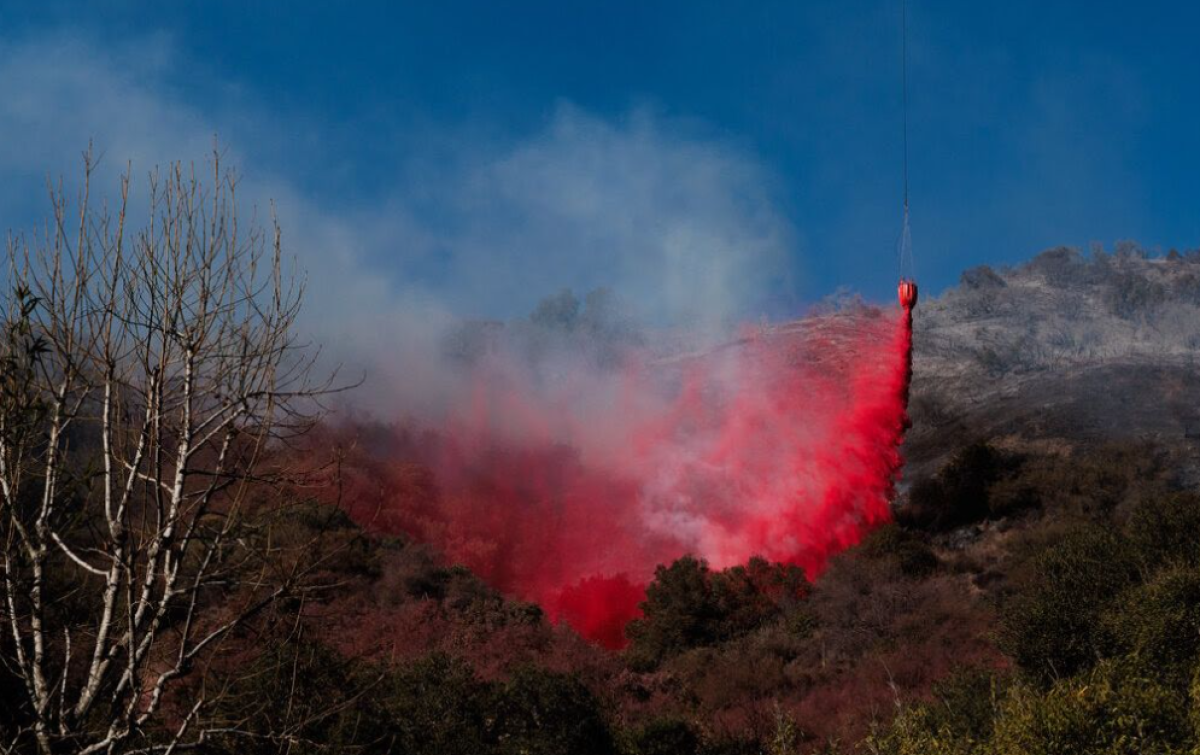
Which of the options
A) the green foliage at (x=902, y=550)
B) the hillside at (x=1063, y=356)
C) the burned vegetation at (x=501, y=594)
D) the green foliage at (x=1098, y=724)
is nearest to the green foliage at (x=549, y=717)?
the burned vegetation at (x=501, y=594)

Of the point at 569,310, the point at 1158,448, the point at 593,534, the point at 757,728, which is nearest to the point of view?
the point at 757,728

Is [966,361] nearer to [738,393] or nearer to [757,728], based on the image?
[738,393]

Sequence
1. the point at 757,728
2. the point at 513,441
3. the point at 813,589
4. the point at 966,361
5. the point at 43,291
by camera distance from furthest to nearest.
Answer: the point at 966,361, the point at 513,441, the point at 813,589, the point at 757,728, the point at 43,291

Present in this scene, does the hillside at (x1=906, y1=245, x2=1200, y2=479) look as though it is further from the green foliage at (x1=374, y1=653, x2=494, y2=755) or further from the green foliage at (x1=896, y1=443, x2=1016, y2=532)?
the green foliage at (x1=374, y1=653, x2=494, y2=755)

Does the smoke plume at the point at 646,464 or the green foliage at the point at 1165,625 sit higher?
the smoke plume at the point at 646,464

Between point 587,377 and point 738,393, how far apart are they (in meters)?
16.2

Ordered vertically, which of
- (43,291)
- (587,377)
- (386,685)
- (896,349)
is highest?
(587,377)

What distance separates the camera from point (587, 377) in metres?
90.0

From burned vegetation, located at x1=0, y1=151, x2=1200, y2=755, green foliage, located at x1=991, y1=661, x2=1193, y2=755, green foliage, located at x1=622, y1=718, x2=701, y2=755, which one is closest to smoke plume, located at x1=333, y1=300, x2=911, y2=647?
burned vegetation, located at x1=0, y1=151, x2=1200, y2=755

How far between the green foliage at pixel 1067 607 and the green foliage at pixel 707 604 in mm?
17206

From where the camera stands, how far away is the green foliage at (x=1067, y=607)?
2962 centimetres

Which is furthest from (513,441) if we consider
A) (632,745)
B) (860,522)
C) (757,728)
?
(632,745)

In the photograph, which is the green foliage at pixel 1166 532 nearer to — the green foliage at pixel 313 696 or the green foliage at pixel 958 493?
the green foliage at pixel 958 493

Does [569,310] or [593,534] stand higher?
[569,310]
